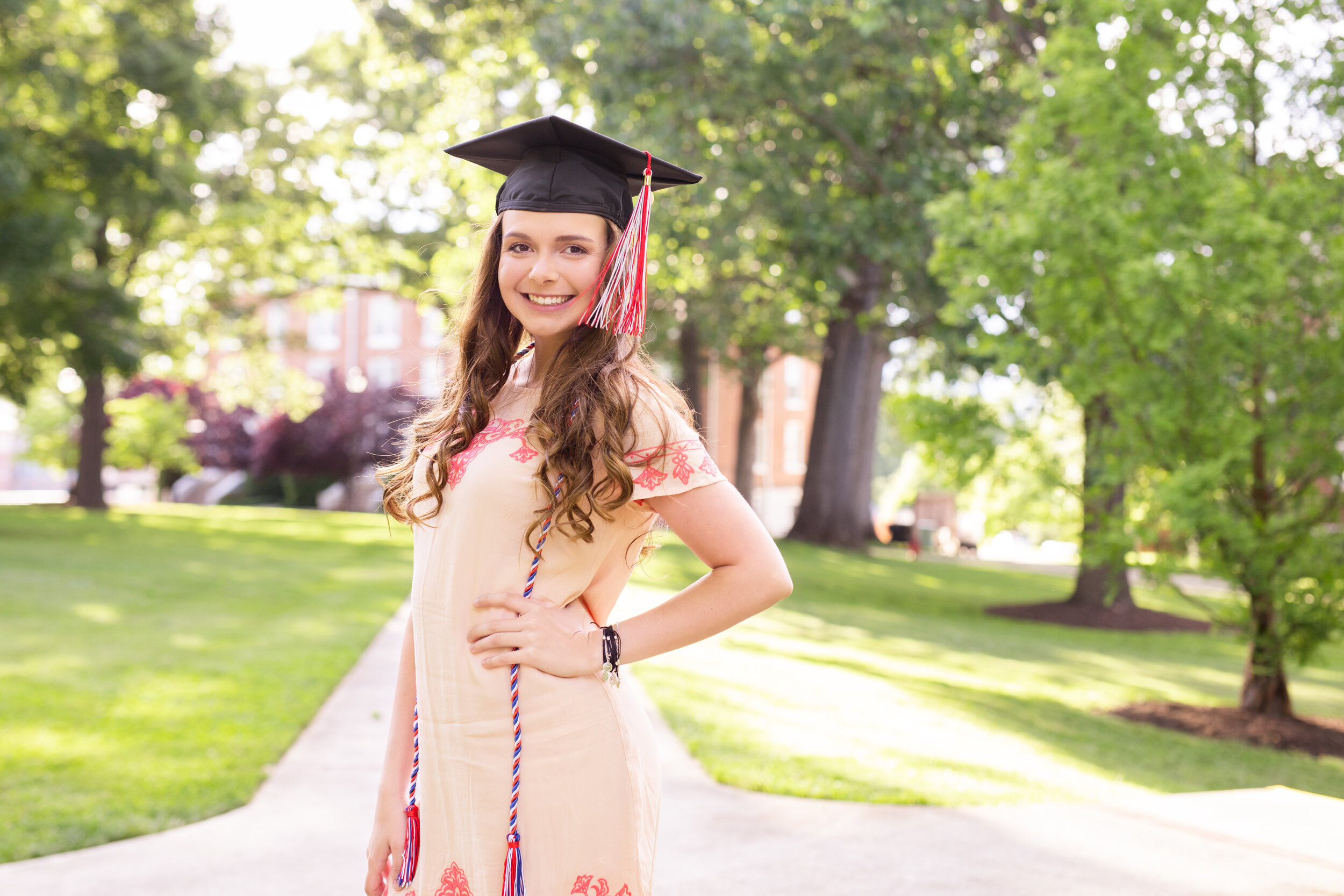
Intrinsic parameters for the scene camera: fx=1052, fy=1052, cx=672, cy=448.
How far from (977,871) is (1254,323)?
5317mm

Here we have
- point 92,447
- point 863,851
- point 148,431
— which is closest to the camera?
point 863,851

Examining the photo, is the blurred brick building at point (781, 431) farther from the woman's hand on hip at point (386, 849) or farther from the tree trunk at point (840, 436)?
the woman's hand on hip at point (386, 849)

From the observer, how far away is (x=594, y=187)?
1.87 m

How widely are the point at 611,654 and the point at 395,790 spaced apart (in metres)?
0.51

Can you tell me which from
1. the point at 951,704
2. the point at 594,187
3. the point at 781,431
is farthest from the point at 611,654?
the point at 781,431

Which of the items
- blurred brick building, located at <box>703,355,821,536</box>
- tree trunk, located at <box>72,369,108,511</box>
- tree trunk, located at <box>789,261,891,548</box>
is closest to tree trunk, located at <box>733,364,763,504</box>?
tree trunk, located at <box>789,261,891,548</box>

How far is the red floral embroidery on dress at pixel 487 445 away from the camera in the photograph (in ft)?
5.69

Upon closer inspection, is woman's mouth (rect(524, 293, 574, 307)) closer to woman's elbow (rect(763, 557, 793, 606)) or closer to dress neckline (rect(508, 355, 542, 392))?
dress neckline (rect(508, 355, 542, 392))

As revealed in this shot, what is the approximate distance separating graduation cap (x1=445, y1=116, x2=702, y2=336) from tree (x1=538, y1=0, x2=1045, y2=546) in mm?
10588

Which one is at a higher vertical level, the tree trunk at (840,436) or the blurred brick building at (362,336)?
the blurred brick building at (362,336)

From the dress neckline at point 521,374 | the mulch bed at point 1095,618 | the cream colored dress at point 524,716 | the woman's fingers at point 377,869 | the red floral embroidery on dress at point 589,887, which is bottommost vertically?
the mulch bed at point 1095,618

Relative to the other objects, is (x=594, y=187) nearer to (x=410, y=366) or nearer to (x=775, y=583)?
(x=775, y=583)

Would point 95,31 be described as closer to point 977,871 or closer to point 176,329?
point 176,329

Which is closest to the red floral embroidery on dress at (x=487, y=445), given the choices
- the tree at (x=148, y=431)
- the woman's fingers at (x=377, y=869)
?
the woman's fingers at (x=377, y=869)
